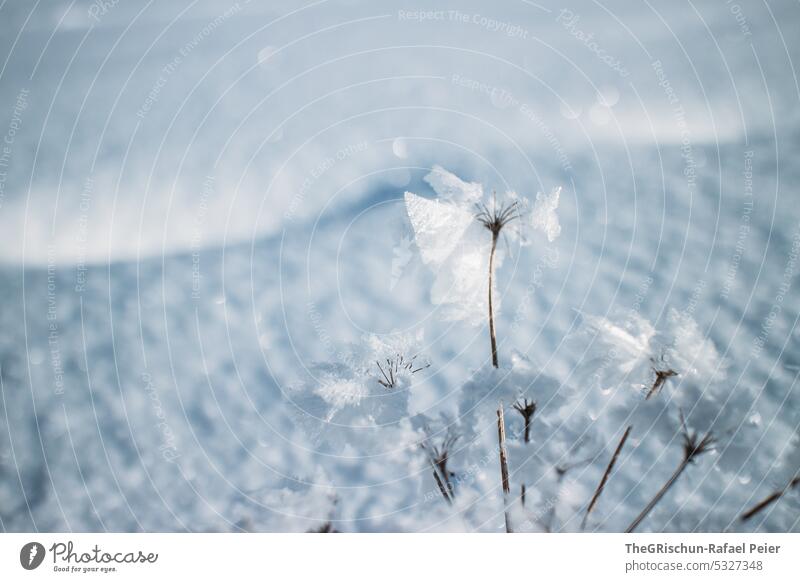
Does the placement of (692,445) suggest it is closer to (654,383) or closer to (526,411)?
(654,383)

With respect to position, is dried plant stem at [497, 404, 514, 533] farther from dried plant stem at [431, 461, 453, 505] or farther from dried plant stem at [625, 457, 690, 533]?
dried plant stem at [625, 457, 690, 533]

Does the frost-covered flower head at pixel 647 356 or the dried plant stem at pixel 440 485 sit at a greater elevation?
the frost-covered flower head at pixel 647 356
